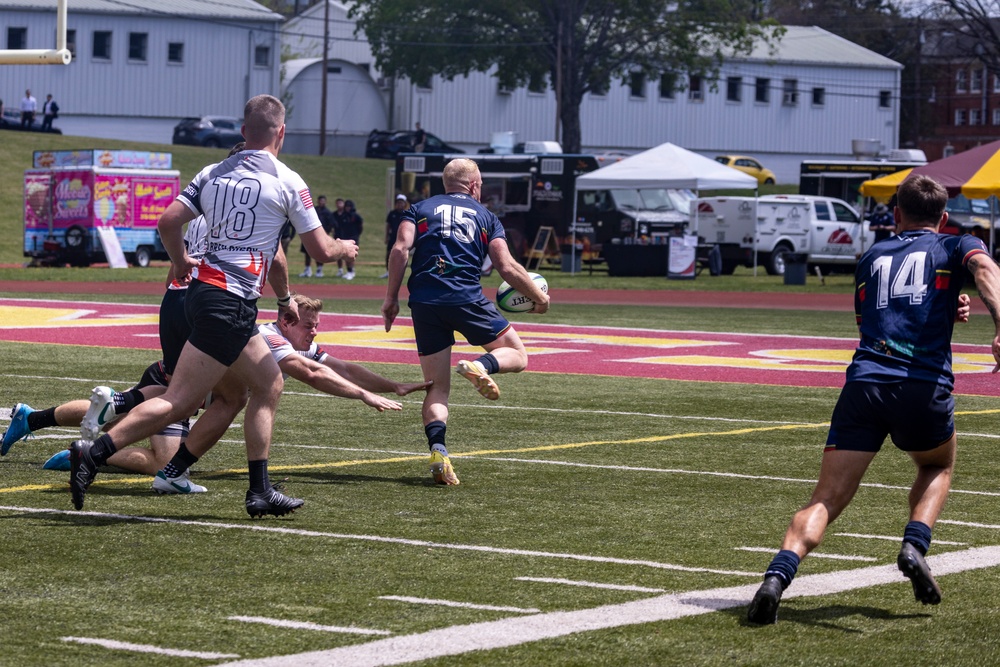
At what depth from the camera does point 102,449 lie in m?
7.92

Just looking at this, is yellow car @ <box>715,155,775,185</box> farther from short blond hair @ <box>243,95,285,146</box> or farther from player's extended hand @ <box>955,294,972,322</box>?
player's extended hand @ <box>955,294,972,322</box>

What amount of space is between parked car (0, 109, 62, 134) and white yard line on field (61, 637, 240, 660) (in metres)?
60.8

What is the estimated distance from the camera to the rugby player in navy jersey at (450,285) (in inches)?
389

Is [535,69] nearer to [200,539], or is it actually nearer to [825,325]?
[825,325]

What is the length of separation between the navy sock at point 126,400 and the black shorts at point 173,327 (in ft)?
0.72

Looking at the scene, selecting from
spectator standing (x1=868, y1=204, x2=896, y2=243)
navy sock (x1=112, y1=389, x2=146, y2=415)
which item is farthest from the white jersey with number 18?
spectator standing (x1=868, y1=204, x2=896, y2=243)

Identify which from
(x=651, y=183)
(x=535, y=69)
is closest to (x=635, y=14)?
(x=535, y=69)

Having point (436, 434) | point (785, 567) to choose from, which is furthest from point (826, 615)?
point (436, 434)

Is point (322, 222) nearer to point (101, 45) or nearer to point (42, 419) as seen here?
point (42, 419)

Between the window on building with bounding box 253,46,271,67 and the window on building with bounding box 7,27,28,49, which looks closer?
the window on building with bounding box 7,27,28,49

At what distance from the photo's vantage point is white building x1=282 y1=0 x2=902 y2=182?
7631cm

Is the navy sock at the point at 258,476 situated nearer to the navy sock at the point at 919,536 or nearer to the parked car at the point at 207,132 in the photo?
the navy sock at the point at 919,536

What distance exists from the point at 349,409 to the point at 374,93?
6431 centimetres

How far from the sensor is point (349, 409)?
13867 millimetres
